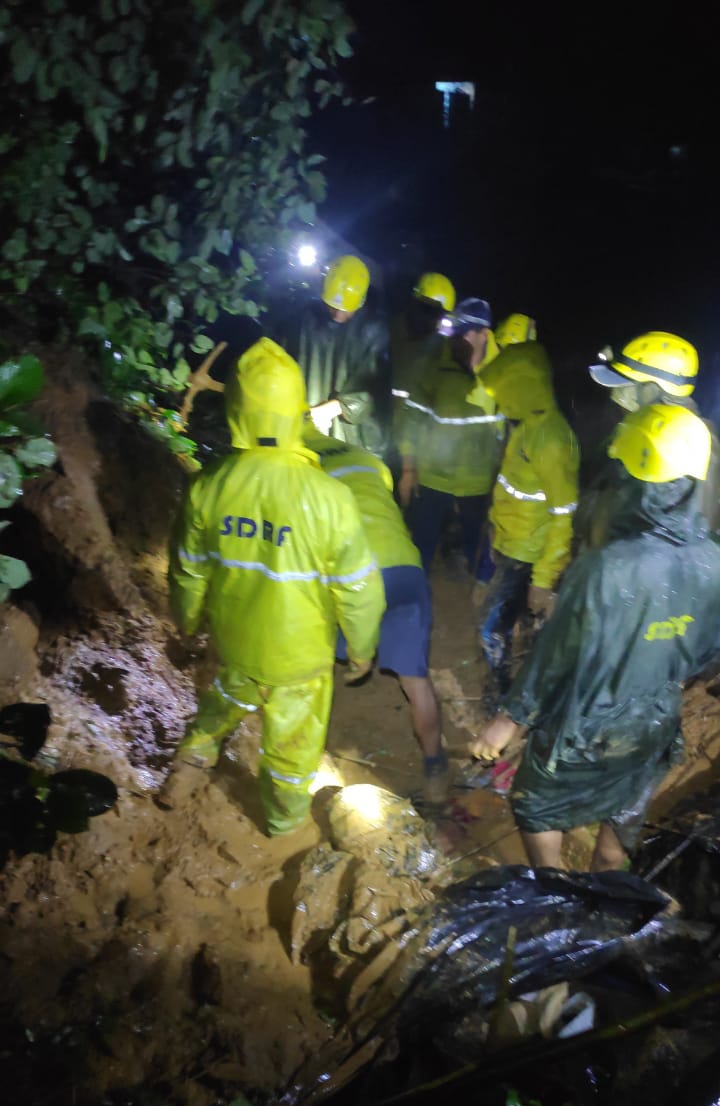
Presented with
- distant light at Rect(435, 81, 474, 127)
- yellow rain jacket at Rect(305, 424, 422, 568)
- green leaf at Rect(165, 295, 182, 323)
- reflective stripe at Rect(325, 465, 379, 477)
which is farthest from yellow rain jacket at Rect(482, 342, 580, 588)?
distant light at Rect(435, 81, 474, 127)

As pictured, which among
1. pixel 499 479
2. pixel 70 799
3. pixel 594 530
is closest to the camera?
pixel 70 799

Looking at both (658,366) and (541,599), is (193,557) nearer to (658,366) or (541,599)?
(541,599)

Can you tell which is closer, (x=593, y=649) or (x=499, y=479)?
(x=593, y=649)

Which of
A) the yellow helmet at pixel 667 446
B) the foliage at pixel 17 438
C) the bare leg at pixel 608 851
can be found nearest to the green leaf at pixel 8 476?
the foliage at pixel 17 438

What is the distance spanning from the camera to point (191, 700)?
11.4 feet

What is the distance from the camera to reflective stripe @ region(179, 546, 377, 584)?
8.27 ft

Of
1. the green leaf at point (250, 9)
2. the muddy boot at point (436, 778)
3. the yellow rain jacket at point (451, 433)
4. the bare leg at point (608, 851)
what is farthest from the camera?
the yellow rain jacket at point (451, 433)

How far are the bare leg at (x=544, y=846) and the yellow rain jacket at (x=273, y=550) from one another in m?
1.03

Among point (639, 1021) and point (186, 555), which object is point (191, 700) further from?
point (639, 1021)

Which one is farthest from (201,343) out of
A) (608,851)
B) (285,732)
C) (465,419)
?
(608,851)

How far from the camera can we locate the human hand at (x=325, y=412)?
4.48 m

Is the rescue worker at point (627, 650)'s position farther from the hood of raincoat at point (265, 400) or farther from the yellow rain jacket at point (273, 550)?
the hood of raincoat at point (265, 400)

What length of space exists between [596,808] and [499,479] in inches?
80.6

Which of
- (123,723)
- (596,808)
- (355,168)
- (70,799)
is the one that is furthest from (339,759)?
(355,168)
